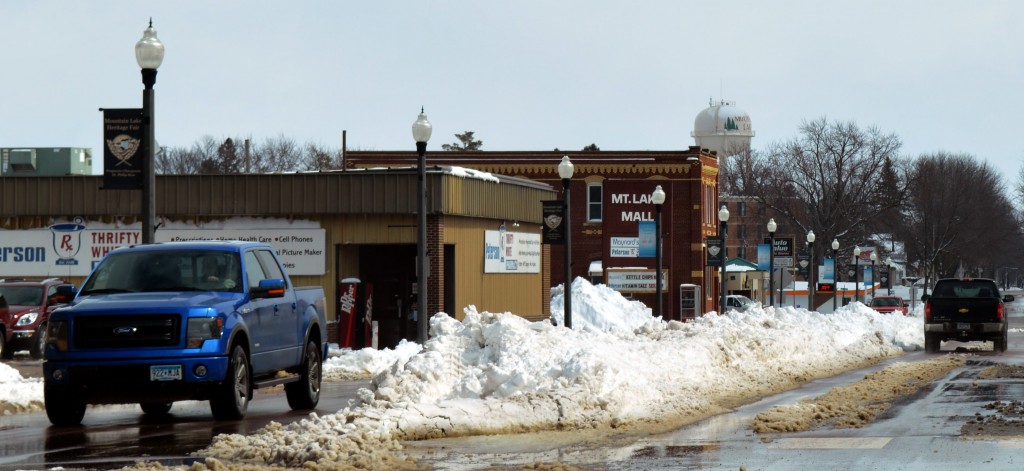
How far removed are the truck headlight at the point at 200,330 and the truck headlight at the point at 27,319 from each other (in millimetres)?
17369

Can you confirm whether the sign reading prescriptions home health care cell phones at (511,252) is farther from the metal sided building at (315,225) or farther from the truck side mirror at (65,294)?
the truck side mirror at (65,294)

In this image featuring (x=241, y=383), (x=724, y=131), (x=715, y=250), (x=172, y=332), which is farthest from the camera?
(x=724, y=131)

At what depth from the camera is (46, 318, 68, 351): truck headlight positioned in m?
14.8

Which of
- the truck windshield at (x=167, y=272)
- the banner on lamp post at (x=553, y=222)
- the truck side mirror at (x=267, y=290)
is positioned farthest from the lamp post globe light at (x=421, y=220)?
the truck side mirror at (x=267, y=290)

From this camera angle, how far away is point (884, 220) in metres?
109

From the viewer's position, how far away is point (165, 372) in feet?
48.0

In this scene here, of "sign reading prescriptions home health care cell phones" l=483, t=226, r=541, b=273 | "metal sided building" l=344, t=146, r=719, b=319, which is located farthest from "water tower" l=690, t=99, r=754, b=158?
"sign reading prescriptions home health care cell phones" l=483, t=226, r=541, b=273

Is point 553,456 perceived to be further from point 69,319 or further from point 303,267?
point 303,267

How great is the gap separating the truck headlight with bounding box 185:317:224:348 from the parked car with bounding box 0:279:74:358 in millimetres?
15925

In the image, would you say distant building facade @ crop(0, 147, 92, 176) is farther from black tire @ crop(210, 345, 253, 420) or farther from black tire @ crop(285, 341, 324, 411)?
black tire @ crop(210, 345, 253, 420)

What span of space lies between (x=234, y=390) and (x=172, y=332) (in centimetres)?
95

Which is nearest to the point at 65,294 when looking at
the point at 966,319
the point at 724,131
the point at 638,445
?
the point at 638,445

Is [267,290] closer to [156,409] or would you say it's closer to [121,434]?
[121,434]

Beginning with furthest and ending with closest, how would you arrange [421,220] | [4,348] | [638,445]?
1. [4,348]
2. [421,220]
3. [638,445]
